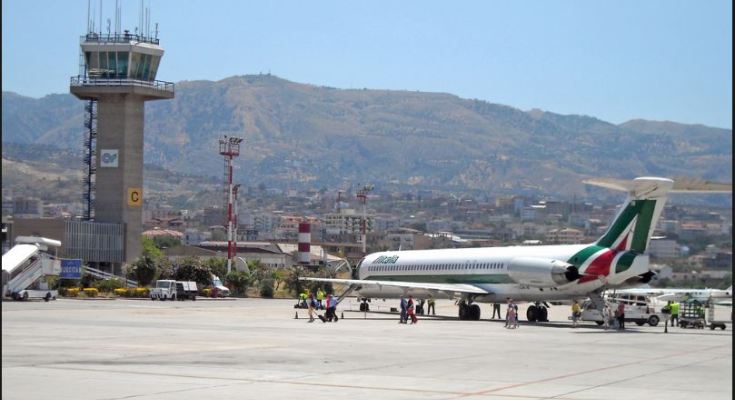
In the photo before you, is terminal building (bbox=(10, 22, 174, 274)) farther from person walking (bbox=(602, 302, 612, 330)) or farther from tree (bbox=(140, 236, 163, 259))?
person walking (bbox=(602, 302, 612, 330))

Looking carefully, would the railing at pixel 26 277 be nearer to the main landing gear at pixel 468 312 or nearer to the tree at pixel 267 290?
the tree at pixel 267 290

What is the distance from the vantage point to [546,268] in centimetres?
4697

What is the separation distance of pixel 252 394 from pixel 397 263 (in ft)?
137

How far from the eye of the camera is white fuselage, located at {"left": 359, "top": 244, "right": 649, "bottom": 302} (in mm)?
45469

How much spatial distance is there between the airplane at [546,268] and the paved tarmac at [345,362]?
4285 millimetres

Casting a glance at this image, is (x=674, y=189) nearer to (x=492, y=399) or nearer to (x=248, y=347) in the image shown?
(x=248, y=347)

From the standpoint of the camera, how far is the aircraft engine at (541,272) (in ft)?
151

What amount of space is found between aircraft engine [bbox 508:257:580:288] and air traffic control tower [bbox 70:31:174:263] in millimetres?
50526

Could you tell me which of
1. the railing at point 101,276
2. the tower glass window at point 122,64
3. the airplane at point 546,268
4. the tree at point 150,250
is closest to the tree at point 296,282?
the tree at point 150,250

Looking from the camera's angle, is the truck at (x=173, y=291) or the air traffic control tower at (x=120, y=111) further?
the air traffic control tower at (x=120, y=111)

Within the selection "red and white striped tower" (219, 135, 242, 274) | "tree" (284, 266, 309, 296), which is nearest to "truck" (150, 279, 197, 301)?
"red and white striped tower" (219, 135, 242, 274)

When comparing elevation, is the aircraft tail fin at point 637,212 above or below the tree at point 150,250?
above

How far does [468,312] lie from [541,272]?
254 inches

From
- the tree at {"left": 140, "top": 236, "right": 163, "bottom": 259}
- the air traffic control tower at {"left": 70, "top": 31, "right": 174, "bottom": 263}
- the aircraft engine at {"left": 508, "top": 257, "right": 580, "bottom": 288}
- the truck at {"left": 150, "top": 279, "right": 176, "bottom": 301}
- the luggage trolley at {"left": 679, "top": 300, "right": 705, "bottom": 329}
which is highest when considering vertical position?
the air traffic control tower at {"left": 70, "top": 31, "right": 174, "bottom": 263}
